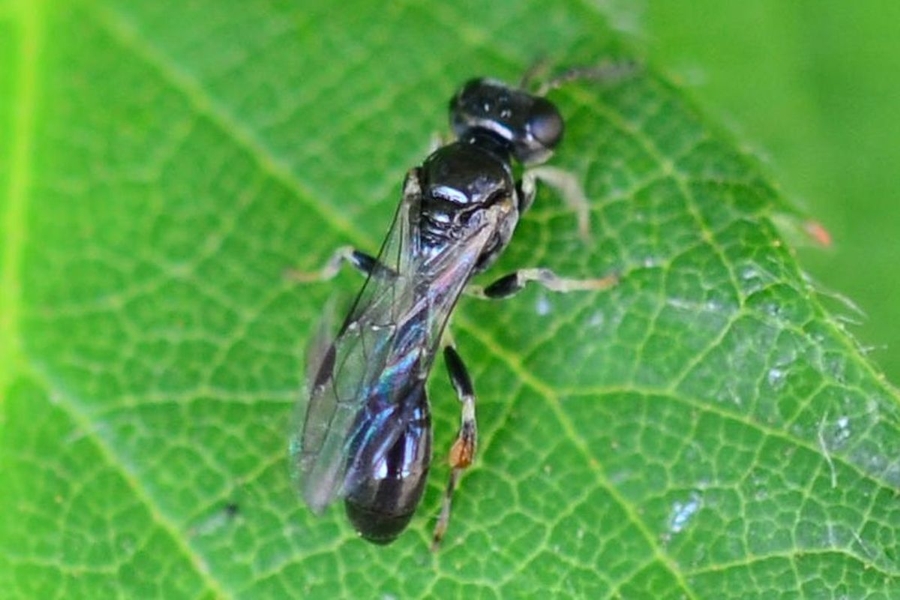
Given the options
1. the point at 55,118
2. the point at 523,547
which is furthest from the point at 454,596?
the point at 55,118

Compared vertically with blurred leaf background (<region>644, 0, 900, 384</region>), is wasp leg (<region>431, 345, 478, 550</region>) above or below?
below

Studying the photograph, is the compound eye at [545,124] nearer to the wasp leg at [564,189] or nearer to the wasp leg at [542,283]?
the wasp leg at [564,189]

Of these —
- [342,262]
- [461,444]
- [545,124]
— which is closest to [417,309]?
[342,262]

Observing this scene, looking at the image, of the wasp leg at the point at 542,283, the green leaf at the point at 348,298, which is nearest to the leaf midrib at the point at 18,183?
the green leaf at the point at 348,298

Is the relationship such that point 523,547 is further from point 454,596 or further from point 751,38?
point 751,38

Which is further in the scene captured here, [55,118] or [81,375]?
[55,118]

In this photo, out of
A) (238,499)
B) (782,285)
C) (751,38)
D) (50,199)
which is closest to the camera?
(782,285)

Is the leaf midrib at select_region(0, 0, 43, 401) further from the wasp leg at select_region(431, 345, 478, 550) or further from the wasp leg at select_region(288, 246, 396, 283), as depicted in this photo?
the wasp leg at select_region(431, 345, 478, 550)

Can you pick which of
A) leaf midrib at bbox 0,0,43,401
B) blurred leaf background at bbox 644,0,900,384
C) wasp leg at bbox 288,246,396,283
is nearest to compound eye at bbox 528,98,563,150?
blurred leaf background at bbox 644,0,900,384
